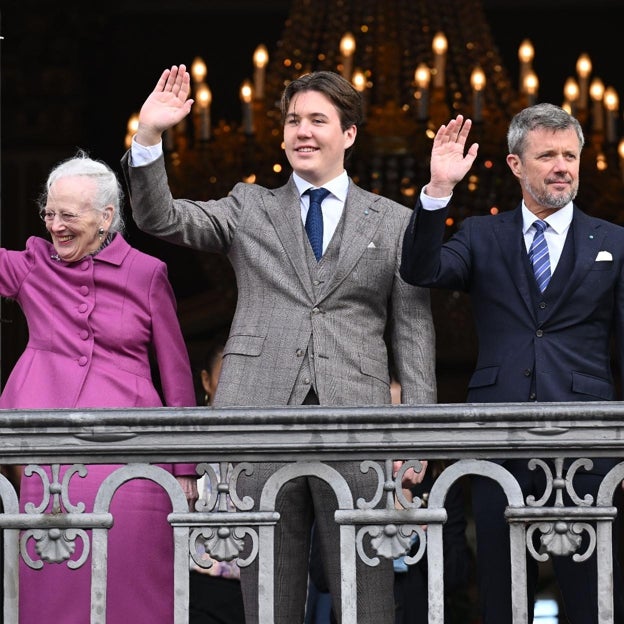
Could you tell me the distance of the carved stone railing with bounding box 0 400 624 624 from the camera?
426cm

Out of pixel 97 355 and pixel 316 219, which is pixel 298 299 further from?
pixel 97 355

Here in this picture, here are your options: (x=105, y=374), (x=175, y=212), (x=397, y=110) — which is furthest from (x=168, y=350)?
(x=397, y=110)

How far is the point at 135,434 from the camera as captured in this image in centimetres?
429

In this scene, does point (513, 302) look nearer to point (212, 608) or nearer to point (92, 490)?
point (92, 490)

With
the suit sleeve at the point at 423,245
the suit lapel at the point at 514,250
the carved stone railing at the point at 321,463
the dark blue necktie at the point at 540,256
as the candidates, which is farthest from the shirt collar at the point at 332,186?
the carved stone railing at the point at 321,463

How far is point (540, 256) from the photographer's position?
4938 millimetres

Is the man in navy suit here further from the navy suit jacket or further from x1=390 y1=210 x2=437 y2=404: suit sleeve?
x1=390 y1=210 x2=437 y2=404: suit sleeve

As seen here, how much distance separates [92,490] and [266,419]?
740mm

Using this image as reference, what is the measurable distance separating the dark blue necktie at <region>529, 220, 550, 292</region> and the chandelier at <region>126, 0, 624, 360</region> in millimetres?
2819

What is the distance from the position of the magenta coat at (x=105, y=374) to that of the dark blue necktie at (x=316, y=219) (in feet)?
1.47

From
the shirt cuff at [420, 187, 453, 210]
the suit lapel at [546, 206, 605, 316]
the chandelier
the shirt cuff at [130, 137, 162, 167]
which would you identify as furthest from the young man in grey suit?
the chandelier

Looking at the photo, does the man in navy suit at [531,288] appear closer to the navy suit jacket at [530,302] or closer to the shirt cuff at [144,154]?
the navy suit jacket at [530,302]

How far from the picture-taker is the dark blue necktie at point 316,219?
4918 millimetres

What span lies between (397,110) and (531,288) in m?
3.33
